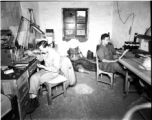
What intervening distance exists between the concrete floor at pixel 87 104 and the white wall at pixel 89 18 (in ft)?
9.17

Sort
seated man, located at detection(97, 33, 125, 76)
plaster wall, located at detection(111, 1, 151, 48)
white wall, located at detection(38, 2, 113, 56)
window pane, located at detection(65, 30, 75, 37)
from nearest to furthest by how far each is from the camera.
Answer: seated man, located at detection(97, 33, 125, 76)
plaster wall, located at detection(111, 1, 151, 48)
white wall, located at detection(38, 2, 113, 56)
window pane, located at detection(65, 30, 75, 37)

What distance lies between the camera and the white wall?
498cm

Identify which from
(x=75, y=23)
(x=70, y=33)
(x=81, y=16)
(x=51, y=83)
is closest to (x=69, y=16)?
(x=75, y=23)

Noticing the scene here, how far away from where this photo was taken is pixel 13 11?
2.79 m

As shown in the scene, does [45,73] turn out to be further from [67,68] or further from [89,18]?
[89,18]

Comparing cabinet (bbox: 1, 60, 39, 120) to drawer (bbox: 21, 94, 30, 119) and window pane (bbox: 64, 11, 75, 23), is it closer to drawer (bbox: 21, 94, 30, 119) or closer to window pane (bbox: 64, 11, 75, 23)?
drawer (bbox: 21, 94, 30, 119)

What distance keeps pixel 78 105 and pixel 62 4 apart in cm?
425

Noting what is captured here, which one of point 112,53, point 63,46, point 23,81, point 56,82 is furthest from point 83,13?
point 23,81

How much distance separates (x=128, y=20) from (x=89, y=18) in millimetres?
1837

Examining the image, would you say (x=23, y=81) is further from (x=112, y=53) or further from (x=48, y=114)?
(x=112, y=53)

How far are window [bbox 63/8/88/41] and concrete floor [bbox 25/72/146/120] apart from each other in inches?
112

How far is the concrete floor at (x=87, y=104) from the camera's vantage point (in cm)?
201

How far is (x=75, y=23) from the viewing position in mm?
5109

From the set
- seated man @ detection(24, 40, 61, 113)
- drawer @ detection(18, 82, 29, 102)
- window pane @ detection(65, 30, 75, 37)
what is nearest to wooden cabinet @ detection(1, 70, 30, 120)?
drawer @ detection(18, 82, 29, 102)
